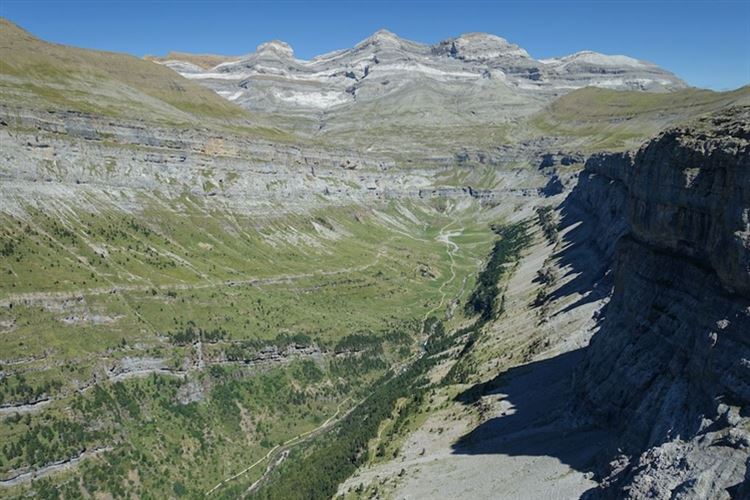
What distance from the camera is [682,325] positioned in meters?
50.2

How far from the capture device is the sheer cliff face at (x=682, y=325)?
38156mm

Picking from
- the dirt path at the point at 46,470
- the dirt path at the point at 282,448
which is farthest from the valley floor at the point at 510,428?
the dirt path at the point at 46,470

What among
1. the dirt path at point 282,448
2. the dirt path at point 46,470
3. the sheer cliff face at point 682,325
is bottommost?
the dirt path at point 282,448

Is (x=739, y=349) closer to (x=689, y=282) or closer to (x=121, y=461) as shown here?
(x=689, y=282)

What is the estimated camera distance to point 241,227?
192m

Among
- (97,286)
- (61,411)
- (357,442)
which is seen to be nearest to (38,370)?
(61,411)

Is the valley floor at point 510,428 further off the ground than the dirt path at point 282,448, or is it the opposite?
the valley floor at point 510,428

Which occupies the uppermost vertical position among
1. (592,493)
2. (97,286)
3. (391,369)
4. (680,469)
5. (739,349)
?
(97,286)

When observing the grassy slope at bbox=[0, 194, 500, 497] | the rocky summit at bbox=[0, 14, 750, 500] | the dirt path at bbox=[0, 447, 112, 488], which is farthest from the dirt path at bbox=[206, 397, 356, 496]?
the dirt path at bbox=[0, 447, 112, 488]

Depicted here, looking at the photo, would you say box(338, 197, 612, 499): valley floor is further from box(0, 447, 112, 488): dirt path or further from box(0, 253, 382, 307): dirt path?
box(0, 253, 382, 307): dirt path

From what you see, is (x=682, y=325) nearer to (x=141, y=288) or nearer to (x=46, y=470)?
(x=46, y=470)

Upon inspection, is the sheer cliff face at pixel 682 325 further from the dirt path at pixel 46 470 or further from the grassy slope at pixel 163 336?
the dirt path at pixel 46 470

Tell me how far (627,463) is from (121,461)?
7289cm

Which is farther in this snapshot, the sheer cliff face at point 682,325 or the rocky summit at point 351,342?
the rocky summit at point 351,342
